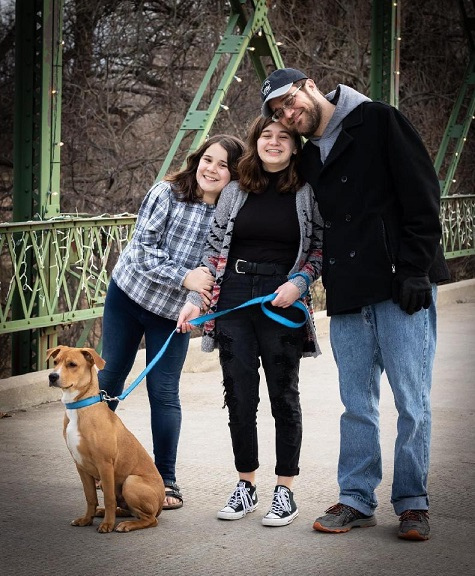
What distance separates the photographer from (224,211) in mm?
4609

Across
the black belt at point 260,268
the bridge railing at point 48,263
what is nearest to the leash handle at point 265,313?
the black belt at point 260,268

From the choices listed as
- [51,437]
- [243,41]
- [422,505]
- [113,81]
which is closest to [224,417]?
[51,437]

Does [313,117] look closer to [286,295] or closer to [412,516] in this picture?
[286,295]

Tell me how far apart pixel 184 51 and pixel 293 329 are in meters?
10.1

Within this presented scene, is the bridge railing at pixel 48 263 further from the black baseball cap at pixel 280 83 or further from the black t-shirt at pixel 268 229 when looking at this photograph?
the black baseball cap at pixel 280 83

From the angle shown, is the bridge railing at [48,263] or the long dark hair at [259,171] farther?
the bridge railing at [48,263]

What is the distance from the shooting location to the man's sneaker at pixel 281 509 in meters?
4.51

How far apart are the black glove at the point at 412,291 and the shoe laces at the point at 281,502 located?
0.95 metres

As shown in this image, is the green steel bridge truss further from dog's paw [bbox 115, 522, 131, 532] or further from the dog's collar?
dog's paw [bbox 115, 522, 131, 532]

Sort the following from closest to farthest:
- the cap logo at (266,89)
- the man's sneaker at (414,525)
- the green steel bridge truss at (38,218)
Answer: the man's sneaker at (414,525), the cap logo at (266,89), the green steel bridge truss at (38,218)

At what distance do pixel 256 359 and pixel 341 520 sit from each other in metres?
0.73

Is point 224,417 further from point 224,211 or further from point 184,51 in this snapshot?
point 184,51

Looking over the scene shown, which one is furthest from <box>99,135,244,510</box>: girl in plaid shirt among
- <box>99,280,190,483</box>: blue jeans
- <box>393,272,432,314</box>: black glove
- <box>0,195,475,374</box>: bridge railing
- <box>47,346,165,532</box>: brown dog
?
<box>0,195,475,374</box>: bridge railing

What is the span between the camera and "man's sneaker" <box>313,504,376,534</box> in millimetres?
4426
